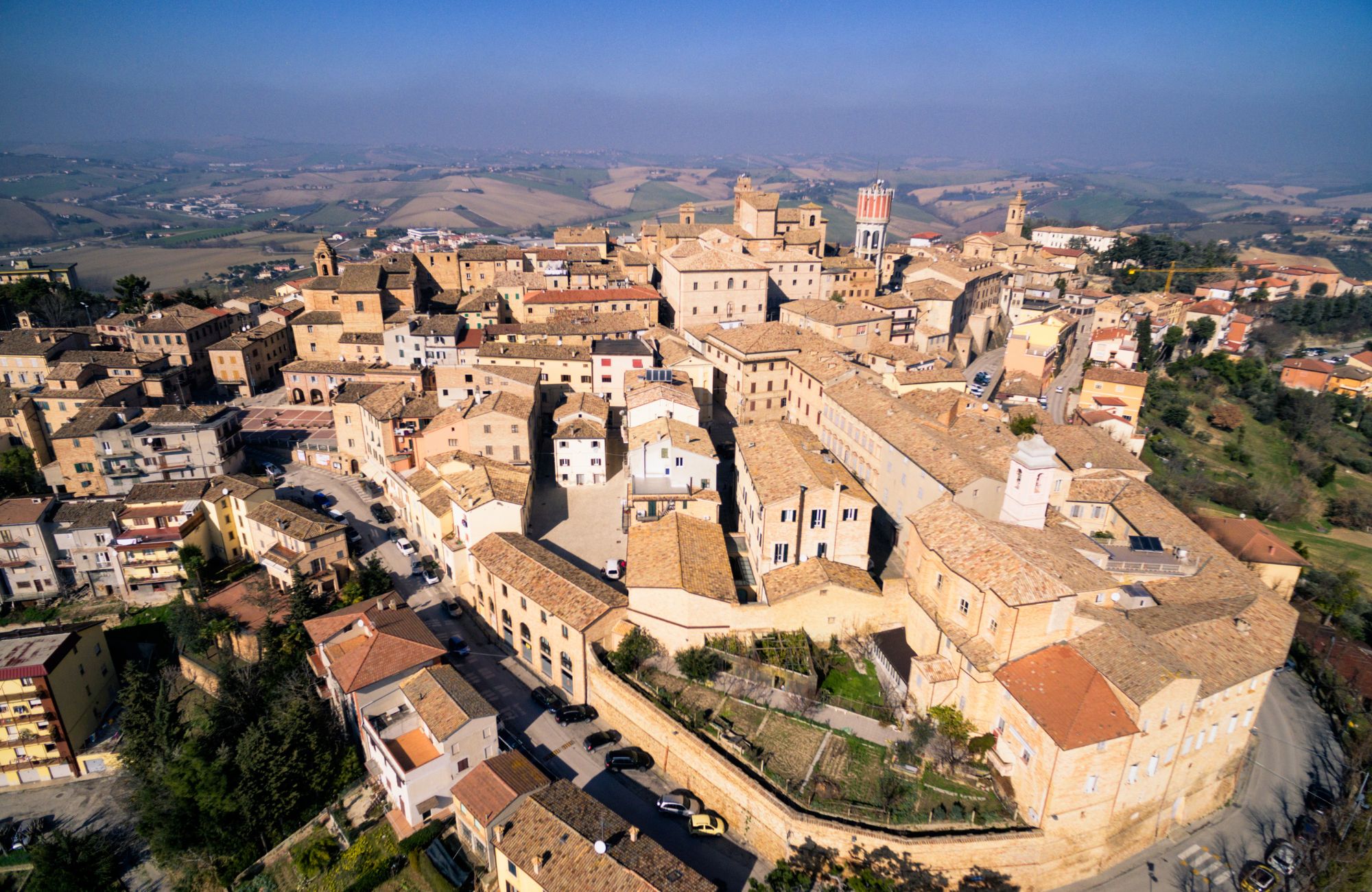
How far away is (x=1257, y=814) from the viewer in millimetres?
28641

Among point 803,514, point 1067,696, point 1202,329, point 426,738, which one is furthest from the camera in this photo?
point 1202,329

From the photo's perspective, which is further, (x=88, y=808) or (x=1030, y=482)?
(x=88, y=808)

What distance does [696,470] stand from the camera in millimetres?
38500

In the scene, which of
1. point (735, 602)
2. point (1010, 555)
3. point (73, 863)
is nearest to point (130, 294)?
point (73, 863)

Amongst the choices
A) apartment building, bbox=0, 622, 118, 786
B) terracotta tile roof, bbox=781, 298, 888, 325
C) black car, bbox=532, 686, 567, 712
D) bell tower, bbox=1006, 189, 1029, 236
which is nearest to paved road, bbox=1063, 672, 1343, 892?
black car, bbox=532, 686, 567, 712

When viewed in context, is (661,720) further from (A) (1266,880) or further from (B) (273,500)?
(B) (273,500)

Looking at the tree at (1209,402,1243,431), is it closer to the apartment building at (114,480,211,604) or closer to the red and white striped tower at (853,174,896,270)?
the red and white striped tower at (853,174,896,270)

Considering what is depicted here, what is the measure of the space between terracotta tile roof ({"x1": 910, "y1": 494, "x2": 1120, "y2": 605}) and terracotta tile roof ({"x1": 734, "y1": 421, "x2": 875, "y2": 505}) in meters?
4.38

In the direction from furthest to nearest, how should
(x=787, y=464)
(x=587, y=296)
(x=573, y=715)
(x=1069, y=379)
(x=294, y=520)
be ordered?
(x=587, y=296), (x=1069, y=379), (x=294, y=520), (x=787, y=464), (x=573, y=715)

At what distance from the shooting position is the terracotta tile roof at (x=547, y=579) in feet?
100

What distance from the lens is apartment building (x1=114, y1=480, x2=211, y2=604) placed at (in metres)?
41.3

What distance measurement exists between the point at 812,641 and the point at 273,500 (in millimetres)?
32142

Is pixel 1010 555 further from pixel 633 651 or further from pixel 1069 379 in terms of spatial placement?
pixel 1069 379

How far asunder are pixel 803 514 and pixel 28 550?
43140mm
